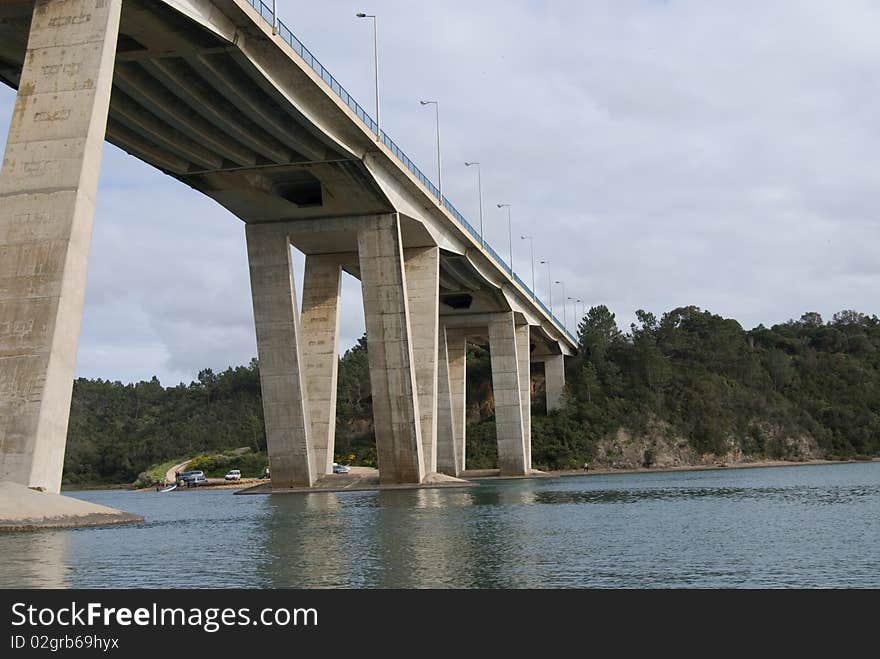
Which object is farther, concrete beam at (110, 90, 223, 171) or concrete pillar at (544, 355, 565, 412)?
concrete pillar at (544, 355, 565, 412)

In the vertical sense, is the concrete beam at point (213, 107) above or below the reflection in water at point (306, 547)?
above

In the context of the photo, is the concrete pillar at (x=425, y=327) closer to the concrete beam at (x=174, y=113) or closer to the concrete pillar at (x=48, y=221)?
the concrete beam at (x=174, y=113)

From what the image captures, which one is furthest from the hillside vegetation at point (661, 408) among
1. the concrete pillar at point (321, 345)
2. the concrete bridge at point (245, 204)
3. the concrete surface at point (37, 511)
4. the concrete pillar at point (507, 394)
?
the concrete surface at point (37, 511)

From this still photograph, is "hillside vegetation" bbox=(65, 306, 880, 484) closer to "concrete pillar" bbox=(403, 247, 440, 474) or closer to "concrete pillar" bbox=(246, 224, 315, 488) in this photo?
"concrete pillar" bbox=(403, 247, 440, 474)

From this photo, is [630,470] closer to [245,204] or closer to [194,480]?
[194,480]

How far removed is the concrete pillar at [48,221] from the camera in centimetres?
2475

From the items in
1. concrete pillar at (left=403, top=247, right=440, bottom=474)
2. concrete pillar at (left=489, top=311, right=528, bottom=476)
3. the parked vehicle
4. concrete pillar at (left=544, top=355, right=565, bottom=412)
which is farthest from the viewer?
concrete pillar at (left=544, top=355, right=565, bottom=412)

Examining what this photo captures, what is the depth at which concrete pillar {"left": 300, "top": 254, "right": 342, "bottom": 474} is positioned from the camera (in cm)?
5584

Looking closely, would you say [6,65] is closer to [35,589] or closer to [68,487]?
[35,589]

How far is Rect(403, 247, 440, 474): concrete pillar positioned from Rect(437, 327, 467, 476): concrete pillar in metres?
22.7

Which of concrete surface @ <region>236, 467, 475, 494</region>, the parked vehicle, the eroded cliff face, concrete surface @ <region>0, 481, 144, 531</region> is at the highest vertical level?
the eroded cliff face

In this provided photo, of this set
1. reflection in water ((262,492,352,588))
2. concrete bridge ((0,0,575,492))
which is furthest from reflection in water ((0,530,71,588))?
reflection in water ((262,492,352,588))

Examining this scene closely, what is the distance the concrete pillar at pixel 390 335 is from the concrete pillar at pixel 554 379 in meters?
59.6

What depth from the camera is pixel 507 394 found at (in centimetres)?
8725
